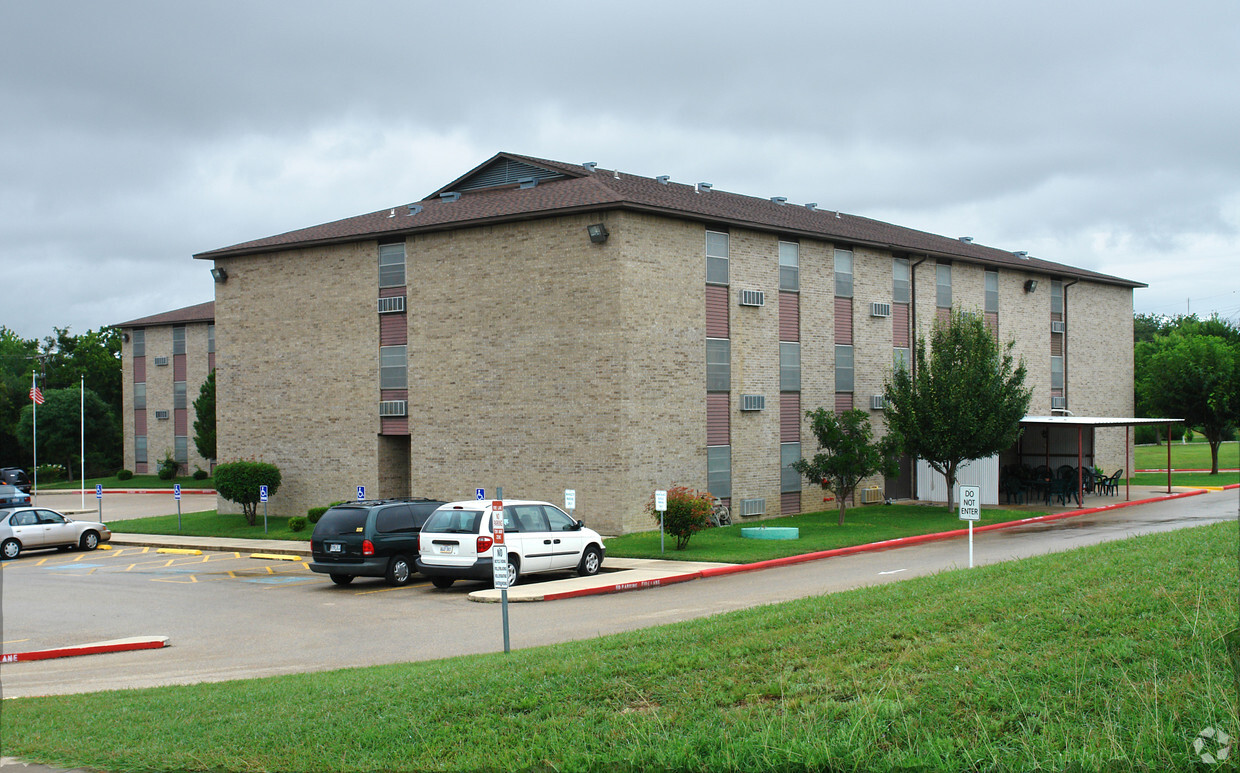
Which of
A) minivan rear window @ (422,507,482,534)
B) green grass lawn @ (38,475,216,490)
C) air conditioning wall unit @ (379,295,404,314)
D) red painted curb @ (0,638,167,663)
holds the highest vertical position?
air conditioning wall unit @ (379,295,404,314)

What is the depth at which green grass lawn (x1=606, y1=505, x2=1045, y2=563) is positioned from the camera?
25.1 m

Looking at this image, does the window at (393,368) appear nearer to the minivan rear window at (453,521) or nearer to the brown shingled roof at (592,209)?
the brown shingled roof at (592,209)

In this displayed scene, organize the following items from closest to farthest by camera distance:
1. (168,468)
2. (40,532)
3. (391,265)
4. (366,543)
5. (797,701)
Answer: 1. (797,701)
2. (366,543)
3. (40,532)
4. (391,265)
5. (168,468)

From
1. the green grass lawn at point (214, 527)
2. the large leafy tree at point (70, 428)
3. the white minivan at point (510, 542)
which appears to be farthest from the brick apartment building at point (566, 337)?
the large leafy tree at point (70, 428)

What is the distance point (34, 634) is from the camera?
16672mm

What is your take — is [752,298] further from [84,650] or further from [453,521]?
[84,650]

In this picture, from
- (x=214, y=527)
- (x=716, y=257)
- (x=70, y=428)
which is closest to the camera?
(x=716, y=257)

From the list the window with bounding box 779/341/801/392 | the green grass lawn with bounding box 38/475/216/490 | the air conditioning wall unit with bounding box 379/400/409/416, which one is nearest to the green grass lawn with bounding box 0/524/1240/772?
the air conditioning wall unit with bounding box 379/400/409/416

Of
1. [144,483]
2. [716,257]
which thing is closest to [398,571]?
[716,257]

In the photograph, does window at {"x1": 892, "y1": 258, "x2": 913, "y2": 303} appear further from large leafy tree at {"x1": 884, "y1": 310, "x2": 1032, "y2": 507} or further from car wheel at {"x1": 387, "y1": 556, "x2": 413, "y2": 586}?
car wheel at {"x1": 387, "y1": 556, "x2": 413, "y2": 586}

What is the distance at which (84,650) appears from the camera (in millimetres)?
15086

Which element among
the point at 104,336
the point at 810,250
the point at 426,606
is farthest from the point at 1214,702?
the point at 104,336

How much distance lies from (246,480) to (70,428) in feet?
153

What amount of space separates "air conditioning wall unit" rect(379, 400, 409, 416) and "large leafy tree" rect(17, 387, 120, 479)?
4908 centimetres
